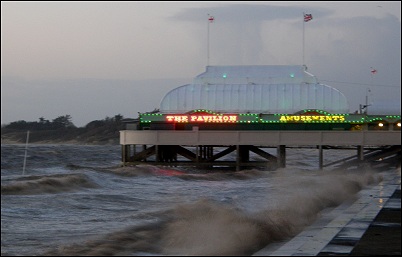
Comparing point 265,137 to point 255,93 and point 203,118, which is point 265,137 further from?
point 255,93

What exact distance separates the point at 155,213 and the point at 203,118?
3224cm

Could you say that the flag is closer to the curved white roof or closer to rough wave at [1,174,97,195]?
the curved white roof

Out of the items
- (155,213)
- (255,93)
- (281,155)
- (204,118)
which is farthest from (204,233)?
(255,93)

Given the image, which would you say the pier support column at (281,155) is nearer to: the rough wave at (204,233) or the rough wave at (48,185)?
the rough wave at (48,185)

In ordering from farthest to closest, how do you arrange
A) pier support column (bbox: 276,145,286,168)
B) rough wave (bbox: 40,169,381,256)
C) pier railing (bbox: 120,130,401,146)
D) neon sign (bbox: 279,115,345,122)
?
neon sign (bbox: 279,115,345,122) → pier support column (bbox: 276,145,286,168) → pier railing (bbox: 120,130,401,146) → rough wave (bbox: 40,169,381,256)

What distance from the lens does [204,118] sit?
2169 inches

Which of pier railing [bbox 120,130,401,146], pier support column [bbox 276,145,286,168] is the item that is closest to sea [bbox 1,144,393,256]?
pier railing [bbox 120,130,401,146]

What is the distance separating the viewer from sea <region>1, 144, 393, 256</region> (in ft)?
50.6

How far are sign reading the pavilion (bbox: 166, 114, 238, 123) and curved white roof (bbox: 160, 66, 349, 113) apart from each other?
4.05 meters

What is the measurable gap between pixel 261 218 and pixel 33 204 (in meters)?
10.8

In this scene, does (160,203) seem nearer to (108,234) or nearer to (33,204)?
(33,204)

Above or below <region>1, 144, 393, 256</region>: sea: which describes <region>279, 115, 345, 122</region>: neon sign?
above

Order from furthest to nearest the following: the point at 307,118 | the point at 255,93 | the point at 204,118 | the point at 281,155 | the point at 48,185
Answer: the point at 255,93, the point at 204,118, the point at 307,118, the point at 281,155, the point at 48,185

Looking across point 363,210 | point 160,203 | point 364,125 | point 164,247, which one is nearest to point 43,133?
point 364,125
